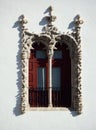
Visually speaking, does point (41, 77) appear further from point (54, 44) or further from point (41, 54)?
point (54, 44)

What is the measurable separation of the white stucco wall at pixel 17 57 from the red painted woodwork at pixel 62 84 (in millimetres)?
340

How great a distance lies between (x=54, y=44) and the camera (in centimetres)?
1448

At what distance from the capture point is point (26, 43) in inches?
565

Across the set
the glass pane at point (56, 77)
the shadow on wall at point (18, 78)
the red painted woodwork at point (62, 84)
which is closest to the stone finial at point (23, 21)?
the shadow on wall at point (18, 78)

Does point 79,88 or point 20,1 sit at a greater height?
point 20,1

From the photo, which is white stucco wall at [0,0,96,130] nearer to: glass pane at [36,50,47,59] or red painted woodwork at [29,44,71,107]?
red painted woodwork at [29,44,71,107]

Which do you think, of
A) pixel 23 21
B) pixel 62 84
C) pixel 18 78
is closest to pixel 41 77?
pixel 62 84

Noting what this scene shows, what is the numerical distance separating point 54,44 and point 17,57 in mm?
1028

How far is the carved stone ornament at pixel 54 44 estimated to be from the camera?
14.3 metres

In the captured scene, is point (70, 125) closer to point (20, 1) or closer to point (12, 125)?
point (12, 125)

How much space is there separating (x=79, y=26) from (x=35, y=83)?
1.87 m

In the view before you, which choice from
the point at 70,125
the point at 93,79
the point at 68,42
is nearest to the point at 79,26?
the point at 68,42

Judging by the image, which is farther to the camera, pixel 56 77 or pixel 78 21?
pixel 56 77

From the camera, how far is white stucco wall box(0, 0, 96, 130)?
46.5ft
